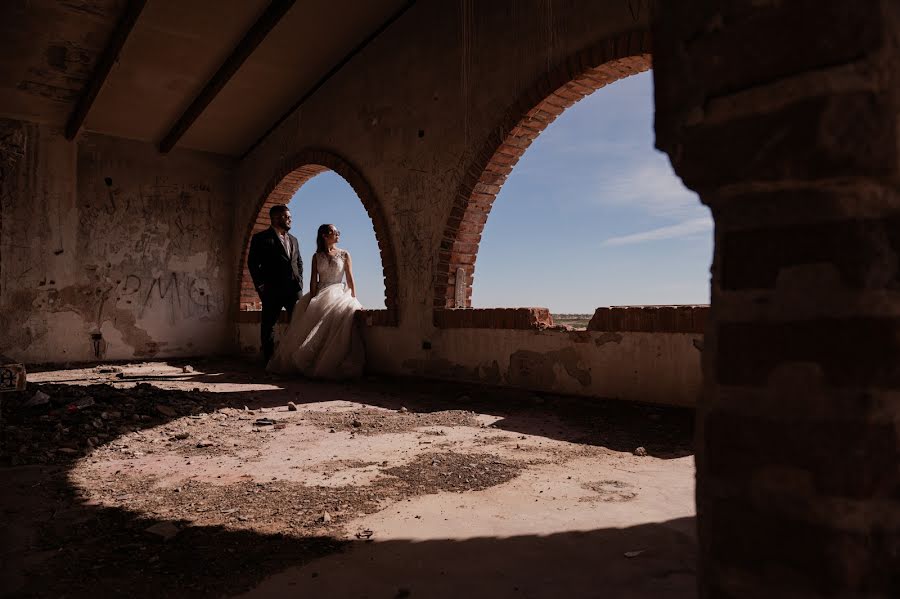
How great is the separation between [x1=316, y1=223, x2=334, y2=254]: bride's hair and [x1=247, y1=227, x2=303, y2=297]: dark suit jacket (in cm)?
57

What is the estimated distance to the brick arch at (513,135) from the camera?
180 inches

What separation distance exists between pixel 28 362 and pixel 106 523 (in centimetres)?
833

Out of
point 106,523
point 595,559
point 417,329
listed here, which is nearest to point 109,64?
point 417,329

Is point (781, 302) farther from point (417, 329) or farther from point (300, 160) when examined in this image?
point (300, 160)

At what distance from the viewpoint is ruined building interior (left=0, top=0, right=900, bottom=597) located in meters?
0.88

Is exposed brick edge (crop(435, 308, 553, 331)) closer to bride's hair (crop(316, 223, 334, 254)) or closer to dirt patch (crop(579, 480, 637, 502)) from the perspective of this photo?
bride's hair (crop(316, 223, 334, 254))

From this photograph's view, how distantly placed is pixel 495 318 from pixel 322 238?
2.78 m

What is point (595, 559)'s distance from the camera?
181 centimetres

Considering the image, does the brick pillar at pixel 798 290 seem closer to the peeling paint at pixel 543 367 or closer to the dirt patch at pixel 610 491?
the dirt patch at pixel 610 491

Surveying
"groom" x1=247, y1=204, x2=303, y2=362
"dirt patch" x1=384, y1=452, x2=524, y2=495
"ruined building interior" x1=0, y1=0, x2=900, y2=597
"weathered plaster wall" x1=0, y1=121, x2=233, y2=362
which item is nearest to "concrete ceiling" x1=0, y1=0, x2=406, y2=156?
"ruined building interior" x1=0, y1=0, x2=900, y2=597

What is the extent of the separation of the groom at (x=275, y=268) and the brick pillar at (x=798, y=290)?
688cm

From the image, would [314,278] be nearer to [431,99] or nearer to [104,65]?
[431,99]

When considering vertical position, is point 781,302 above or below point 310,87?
below

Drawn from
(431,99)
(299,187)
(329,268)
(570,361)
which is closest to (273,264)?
(329,268)
